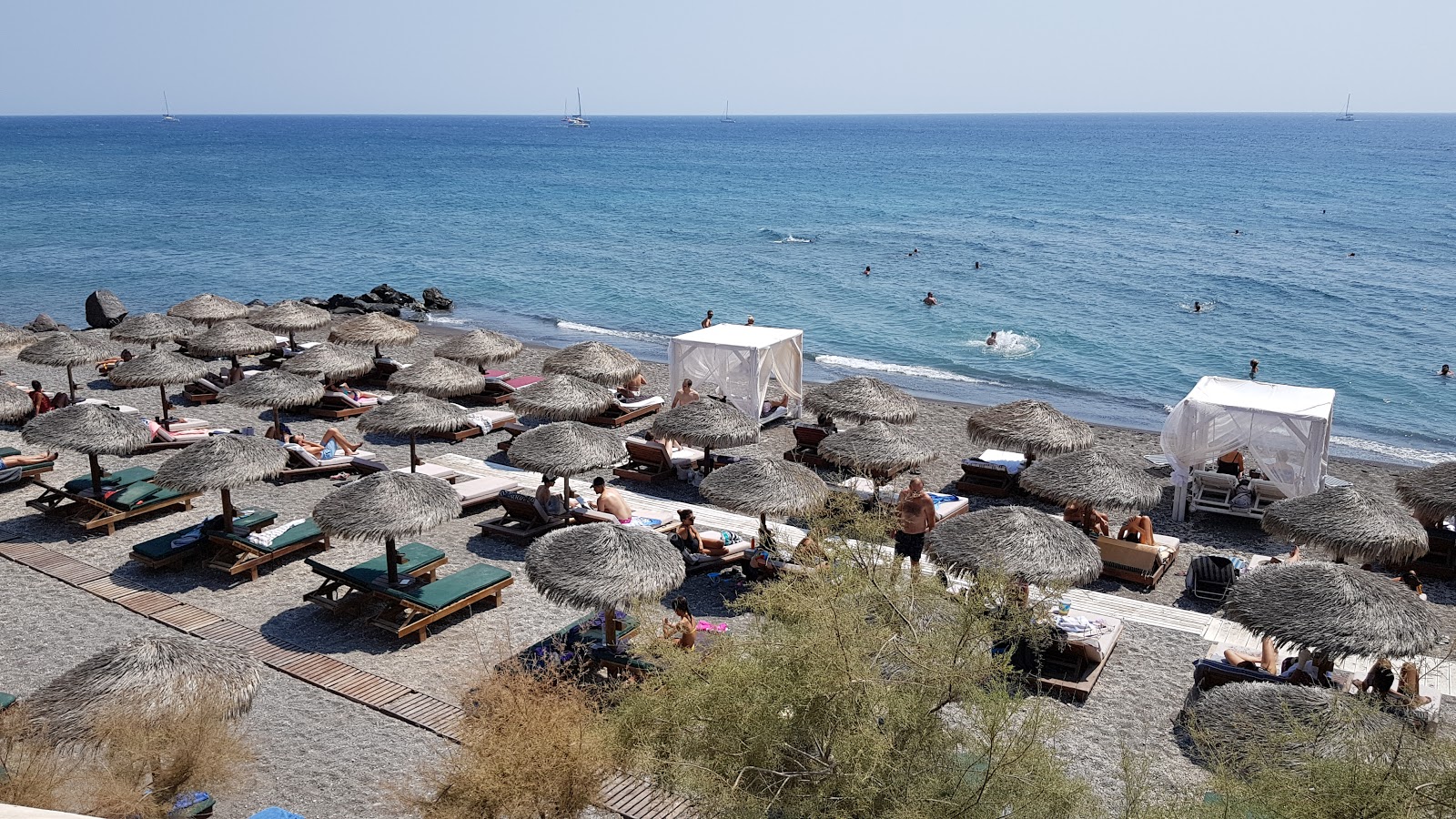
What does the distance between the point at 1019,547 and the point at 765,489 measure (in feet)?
10.3

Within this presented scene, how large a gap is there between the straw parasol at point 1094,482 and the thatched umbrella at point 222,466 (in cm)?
976

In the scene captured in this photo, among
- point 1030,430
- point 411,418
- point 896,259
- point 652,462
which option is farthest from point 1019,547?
point 896,259

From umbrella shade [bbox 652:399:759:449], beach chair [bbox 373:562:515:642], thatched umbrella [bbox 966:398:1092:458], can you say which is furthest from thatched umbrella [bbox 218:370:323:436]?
thatched umbrella [bbox 966:398:1092:458]

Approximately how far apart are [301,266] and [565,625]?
46.4 meters

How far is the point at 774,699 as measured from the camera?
676 cm

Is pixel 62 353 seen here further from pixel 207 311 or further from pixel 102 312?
pixel 102 312

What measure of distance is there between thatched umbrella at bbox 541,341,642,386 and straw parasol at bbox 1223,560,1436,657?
1253 centimetres

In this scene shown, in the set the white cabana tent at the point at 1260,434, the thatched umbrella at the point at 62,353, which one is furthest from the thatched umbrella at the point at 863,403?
the thatched umbrella at the point at 62,353

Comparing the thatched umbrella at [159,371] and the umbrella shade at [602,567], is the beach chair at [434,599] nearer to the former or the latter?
the umbrella shade at [602,567]

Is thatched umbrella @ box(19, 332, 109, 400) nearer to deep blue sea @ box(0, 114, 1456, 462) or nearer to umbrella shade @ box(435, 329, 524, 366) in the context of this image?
umbrella shade @ box(435, 329, 524, 366)

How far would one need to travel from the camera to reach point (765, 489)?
12633 millimetres

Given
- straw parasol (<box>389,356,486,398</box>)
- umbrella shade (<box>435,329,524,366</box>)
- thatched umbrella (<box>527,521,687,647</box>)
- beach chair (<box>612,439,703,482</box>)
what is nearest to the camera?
thatched umbrella (<box>527,521,687,647</box>)

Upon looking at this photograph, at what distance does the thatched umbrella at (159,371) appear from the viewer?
1814 centimetres

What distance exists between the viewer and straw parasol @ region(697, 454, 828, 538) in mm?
12500
